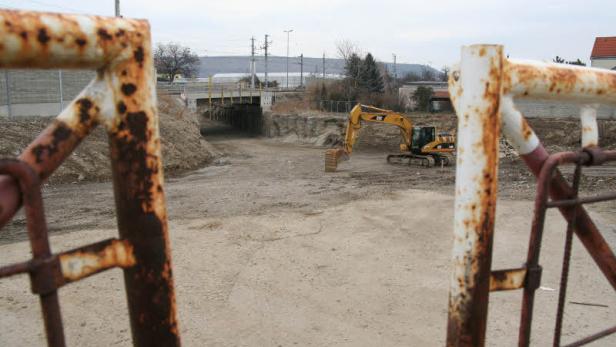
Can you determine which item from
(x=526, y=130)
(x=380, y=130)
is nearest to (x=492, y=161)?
(x=526, y=130)

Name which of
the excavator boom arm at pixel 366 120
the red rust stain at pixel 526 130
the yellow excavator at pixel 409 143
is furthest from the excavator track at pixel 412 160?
the red rust stain at pixel 526 130

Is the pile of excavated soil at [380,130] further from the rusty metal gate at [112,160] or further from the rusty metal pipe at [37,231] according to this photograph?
the rusty metal pipe at [37,231]

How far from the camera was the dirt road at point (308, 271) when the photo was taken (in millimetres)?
6488

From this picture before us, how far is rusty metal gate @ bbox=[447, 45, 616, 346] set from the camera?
1556 millimetres

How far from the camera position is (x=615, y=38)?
5200 cm

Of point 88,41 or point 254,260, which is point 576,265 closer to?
point 254,260

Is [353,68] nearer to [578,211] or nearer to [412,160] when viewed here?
[412,160]

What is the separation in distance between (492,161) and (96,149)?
21189 mm

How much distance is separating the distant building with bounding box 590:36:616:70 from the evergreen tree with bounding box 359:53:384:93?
67.6 feet

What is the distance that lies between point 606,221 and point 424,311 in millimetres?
6225

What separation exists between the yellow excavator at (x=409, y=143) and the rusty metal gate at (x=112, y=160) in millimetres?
22109

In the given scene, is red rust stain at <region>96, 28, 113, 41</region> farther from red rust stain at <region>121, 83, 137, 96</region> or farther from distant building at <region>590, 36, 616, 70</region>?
distant building at <region>590, 36, 616, 70</region>

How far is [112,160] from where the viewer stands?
139 centimetres

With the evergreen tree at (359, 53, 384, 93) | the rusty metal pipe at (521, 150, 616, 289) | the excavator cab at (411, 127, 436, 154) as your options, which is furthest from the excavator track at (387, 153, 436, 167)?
the evergreen tree at (359, 53, 384, 93)
